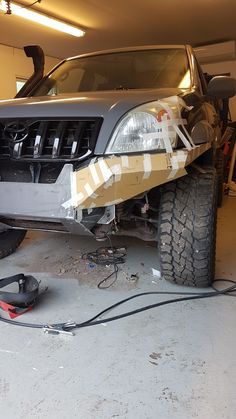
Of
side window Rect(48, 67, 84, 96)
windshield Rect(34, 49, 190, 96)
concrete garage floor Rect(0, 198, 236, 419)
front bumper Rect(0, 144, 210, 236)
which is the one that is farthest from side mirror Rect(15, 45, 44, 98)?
concrete garage floor Rect(0, 198, 236, 419)

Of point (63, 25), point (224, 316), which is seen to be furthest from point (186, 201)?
point (63, 25)

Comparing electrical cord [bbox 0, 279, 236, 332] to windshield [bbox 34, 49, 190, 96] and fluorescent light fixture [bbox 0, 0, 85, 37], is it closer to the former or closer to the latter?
windshield [bbox 34, 49, 190, 96]

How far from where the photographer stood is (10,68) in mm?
8516

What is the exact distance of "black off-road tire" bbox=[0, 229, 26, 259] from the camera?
114 inches

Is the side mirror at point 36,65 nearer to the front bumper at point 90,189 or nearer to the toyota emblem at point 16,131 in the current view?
the toyota emblem at point 16,131

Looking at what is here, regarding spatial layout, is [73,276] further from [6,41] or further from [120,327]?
[6,41]

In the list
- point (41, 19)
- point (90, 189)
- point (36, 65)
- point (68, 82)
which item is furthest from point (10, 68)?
point (90, 189)

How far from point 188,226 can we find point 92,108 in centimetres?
86

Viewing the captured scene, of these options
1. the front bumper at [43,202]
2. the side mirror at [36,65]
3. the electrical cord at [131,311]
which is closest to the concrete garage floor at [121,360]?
the electrical cord at [131,311]

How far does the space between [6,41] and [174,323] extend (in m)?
7.89

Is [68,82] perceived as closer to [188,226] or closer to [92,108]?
[92,108]

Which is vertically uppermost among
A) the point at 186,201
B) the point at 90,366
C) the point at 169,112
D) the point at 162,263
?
the point at 169,112

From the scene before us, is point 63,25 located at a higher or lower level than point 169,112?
higher

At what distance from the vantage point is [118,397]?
55.5 inches
